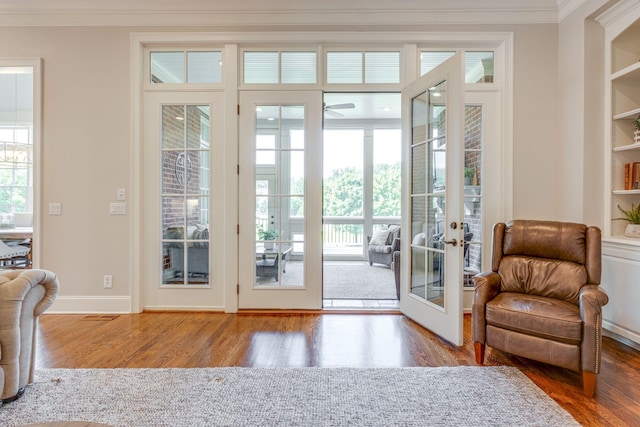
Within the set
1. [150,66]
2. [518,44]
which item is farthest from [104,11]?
[518,44]

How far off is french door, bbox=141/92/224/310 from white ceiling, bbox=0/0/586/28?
0.78m

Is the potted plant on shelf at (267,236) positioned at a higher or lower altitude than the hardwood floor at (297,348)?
higher

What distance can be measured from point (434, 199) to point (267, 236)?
170 centimetres

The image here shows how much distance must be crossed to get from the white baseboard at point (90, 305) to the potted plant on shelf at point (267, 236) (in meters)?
1.52

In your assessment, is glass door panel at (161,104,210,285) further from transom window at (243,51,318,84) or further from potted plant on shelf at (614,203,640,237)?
potted plant on shelf at (614,203,640,237)

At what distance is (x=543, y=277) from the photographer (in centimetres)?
256

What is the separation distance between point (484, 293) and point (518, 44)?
8.51 feet

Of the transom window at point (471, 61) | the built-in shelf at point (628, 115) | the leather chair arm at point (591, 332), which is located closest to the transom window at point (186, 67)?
the transom window at point (471, 61)

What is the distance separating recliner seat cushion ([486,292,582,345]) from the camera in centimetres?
205

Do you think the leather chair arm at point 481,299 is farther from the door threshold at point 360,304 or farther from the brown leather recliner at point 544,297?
the door threshold at point 360,304

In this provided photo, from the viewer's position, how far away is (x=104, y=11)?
3379mm

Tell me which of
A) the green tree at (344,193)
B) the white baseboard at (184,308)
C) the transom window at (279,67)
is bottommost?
the white baseboard at (184,308)

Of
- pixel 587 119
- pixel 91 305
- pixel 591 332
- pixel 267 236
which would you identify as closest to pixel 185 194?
pixel 267 236

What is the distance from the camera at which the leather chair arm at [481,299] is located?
2.36 m
